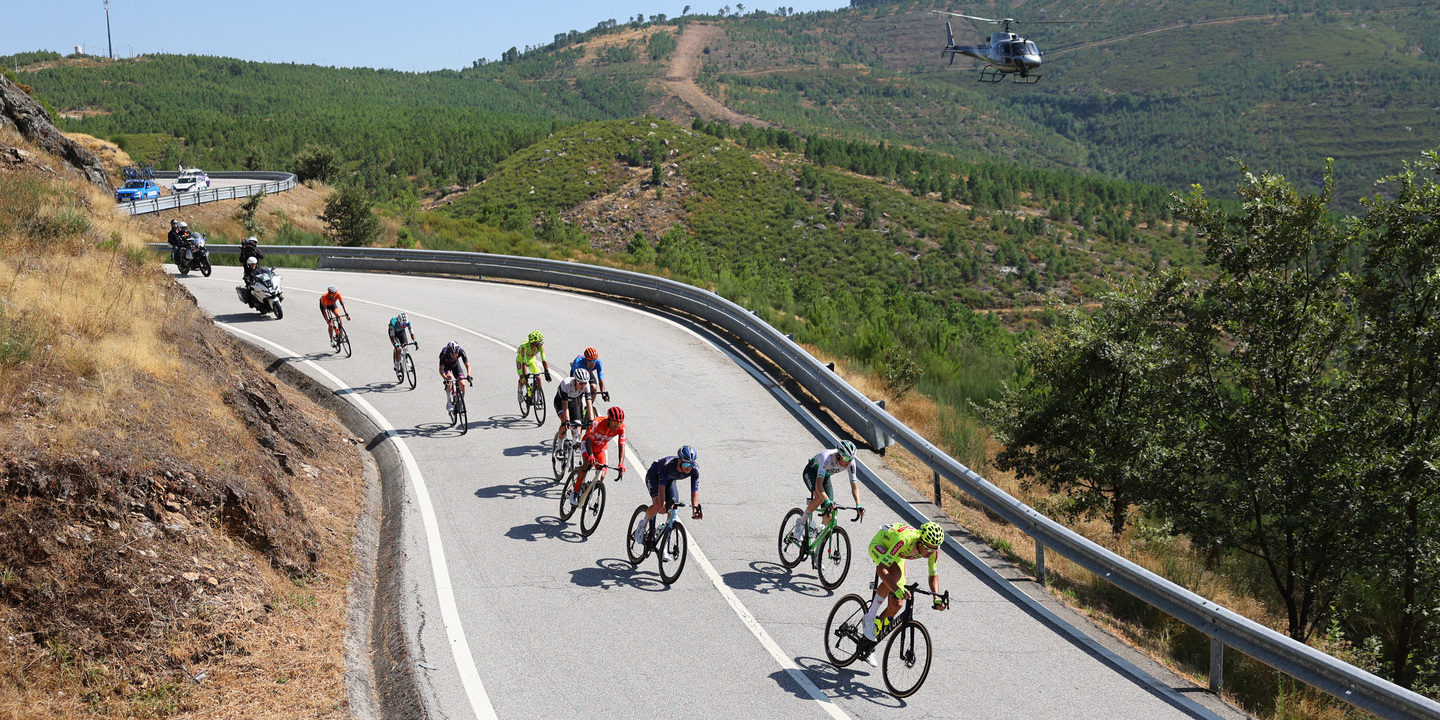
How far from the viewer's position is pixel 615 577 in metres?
9.80

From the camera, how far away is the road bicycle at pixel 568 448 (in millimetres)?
12266

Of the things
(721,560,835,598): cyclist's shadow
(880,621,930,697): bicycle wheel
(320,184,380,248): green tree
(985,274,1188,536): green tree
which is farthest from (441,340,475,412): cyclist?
(320,184,380,248): green tree

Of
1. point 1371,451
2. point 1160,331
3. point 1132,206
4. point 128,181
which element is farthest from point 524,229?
point 1132,206

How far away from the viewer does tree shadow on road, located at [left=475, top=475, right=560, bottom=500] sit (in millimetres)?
12109

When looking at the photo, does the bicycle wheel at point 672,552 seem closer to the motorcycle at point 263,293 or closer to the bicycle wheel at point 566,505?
the bicycle wheel at point 566,505

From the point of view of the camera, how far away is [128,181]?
4197cm

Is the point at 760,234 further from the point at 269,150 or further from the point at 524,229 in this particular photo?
the point at 269,150

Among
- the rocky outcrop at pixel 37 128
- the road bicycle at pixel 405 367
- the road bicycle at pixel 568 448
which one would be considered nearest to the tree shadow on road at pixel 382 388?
the road bicycle at pixel 405 367

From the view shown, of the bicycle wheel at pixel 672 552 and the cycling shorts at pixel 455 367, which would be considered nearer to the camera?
the bicycle wheel at pixel 672 552

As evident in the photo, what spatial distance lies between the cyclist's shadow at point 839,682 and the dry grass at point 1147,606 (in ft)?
8.46

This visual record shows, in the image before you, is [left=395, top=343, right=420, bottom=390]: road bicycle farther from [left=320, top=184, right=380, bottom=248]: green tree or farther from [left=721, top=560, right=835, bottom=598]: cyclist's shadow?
[left=320, top=184, right=380, bottom=248]: green tree

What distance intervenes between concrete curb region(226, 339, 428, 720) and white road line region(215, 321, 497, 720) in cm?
18

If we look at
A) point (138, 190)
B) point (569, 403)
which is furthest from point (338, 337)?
point (138, 190)

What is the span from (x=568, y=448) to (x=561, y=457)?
30cm
